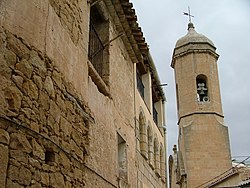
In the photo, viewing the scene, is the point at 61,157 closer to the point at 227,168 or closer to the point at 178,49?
the point at 227,168

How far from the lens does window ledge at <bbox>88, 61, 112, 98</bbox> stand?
6145 millimetres

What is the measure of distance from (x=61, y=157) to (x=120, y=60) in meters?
4.29

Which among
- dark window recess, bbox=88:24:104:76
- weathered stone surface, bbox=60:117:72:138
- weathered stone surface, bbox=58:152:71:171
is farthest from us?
dark window recess, bbox=88:24:104:76

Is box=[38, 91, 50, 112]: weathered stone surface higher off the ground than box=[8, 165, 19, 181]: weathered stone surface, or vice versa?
box=[38, 91, 50, 112]: weathered stone surface

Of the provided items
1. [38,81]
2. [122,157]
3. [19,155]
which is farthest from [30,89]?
[122,157]

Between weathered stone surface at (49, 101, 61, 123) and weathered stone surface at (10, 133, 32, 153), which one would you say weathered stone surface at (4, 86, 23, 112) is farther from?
weathered stone surface at (49, 101, 61, 123)

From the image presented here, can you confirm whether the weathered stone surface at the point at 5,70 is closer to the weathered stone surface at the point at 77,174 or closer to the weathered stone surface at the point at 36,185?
the weathered stone surface at the point at 36,185

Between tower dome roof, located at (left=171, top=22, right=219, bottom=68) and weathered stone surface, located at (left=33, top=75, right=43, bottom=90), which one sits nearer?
weathered stone surface, located at (left=33, top=75, right=43, bottom=90)

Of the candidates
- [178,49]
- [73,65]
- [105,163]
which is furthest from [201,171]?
[73,65]

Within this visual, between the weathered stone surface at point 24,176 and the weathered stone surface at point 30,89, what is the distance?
738 mm

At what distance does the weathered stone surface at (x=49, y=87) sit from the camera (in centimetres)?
429

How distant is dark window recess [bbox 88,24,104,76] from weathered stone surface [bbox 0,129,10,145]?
3.75m

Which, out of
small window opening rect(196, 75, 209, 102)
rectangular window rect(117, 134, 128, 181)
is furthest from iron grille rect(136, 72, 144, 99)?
small window opening rect(196, 75, 209, 102)

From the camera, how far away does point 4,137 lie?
135 inches
